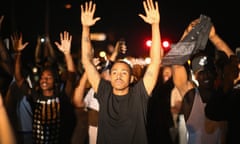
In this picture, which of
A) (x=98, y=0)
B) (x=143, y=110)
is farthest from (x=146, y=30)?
(x=143, y=110)

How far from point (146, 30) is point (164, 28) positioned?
1.45 metres

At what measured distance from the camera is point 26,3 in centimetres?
1783

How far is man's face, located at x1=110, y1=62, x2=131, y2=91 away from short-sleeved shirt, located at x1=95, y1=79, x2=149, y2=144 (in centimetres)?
13

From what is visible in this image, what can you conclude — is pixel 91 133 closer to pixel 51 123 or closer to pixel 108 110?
pixel 51 123

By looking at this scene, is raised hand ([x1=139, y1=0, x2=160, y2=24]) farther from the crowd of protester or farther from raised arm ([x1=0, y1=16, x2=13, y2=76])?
raised arm ([x1=0, y1=16, x2=13, y2=76])

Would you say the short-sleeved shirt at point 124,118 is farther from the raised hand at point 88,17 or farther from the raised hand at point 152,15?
the raised hand at point 88,17

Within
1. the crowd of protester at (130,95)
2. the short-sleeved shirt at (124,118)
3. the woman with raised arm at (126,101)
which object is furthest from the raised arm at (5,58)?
the short-sleeved shirt at (124,118)

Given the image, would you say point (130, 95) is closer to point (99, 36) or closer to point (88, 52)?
point (88, 52)

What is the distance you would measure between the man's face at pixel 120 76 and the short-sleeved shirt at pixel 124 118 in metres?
0.13

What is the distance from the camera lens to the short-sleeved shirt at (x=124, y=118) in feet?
15.0

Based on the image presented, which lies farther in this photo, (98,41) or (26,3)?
(98,41)

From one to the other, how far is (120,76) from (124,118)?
1.64ft

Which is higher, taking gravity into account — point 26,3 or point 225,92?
point 26,3

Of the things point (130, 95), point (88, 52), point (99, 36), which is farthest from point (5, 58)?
point (99, 36)
